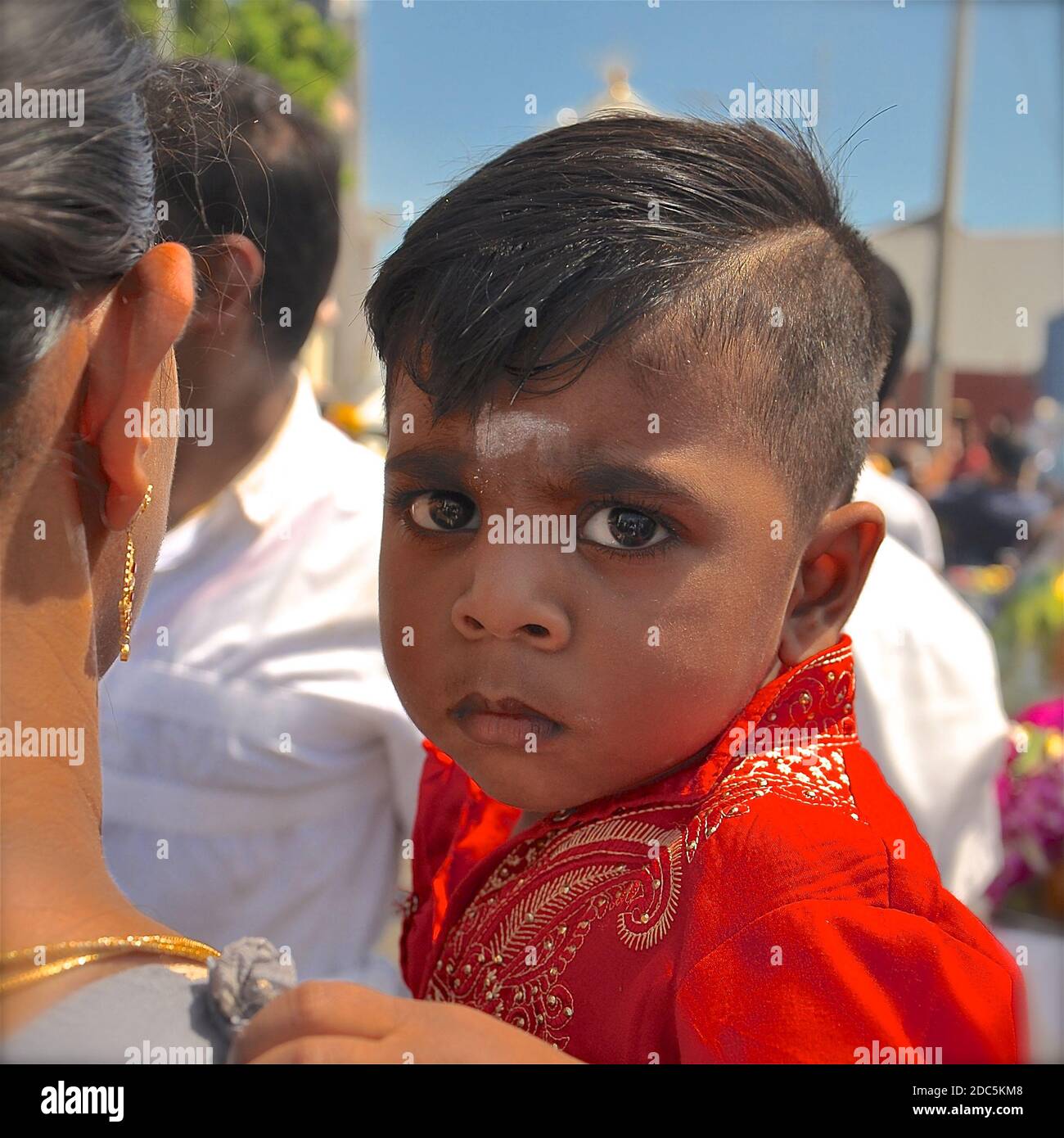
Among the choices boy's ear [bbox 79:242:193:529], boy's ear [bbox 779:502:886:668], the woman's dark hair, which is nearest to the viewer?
the woman's dark hair

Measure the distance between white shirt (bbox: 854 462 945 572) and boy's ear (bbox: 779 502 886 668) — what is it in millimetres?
1728

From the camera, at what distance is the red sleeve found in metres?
1.23

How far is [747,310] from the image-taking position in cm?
147

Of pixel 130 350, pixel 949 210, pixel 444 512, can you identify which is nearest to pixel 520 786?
pixel 444 512

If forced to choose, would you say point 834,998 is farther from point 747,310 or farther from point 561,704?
point 747,310

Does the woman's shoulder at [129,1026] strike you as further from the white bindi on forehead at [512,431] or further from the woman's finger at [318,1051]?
the white bindi on forehead at [512,431]

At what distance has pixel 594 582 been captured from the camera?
1.42 meters

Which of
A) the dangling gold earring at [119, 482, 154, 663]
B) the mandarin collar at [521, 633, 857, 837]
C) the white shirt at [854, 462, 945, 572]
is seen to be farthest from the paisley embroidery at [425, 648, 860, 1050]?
the white shirt at [854, 462, 945, 572]

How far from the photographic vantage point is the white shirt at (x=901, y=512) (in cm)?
351

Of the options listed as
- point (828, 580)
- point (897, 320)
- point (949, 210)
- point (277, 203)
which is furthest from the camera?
point (949, 210)

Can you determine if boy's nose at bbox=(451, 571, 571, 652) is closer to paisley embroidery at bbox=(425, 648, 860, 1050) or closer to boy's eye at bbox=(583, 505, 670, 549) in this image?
boy's eye at bbox=(583, 505, 670, 549)

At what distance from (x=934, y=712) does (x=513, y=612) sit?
144 centimetres

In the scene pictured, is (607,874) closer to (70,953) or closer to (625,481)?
(625,481)
